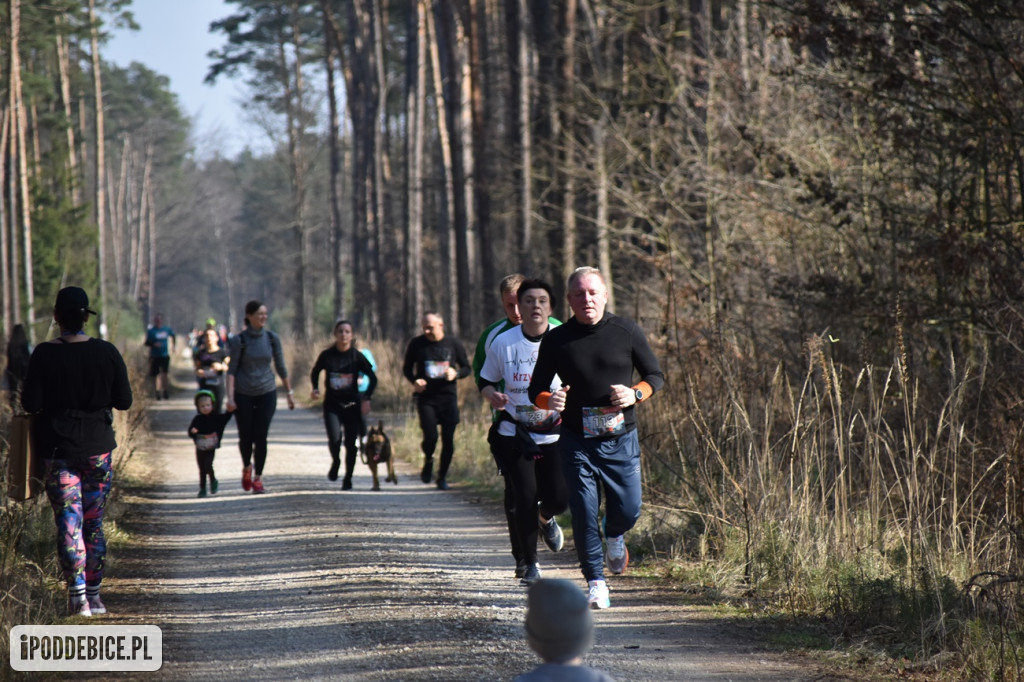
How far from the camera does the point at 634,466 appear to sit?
22.7 ft

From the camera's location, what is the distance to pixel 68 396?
22.4 ft

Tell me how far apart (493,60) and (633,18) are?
57.7ft

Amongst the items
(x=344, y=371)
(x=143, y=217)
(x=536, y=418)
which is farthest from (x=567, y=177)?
(x=143, y=217)

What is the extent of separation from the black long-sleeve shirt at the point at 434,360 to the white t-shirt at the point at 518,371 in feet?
15.5

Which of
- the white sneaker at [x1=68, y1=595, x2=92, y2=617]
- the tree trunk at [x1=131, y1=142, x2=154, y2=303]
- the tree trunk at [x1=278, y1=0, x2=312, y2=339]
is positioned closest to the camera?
the white sneaker at [x1=68, y1=595, x2=92, y2=617]

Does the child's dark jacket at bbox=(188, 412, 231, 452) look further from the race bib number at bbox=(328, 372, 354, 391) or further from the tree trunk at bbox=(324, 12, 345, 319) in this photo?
the tree trunk at bbox=(324, 12, 345, 319)

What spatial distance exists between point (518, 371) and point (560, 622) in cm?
488

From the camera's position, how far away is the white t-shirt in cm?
749

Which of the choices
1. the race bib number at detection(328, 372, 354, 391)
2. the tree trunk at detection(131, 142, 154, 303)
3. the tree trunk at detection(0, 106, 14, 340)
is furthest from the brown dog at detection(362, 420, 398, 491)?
the tree trunk at detection(131, 142, 154, 303)

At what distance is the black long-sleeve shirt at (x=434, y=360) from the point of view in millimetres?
12406

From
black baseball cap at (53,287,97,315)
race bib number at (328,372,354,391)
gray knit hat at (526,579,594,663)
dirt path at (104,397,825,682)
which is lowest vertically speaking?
dirt path at (104,397,825,682)

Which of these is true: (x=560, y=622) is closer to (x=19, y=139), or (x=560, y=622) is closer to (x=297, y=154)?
(x=19, y=139)

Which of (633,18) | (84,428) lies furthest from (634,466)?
(633,18)

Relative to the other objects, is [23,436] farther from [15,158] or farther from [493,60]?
[493,60]
